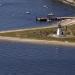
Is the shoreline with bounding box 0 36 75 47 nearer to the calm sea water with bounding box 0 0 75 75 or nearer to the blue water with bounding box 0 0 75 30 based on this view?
the calm sea water with bounding box 0 0 75 75

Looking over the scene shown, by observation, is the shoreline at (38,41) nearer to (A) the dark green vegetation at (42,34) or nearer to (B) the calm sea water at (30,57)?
(A) the dark green vegetation at (42,34)

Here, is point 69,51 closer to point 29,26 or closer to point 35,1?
point 29,26

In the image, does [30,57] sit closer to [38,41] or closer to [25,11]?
[38,41]

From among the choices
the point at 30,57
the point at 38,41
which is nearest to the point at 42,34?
the point at 38,41

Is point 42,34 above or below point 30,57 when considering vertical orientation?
above

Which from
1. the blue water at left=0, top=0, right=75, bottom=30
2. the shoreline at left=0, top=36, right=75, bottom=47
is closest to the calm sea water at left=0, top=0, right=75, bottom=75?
the blue water at left=0, top=0, right=75, bottom=30

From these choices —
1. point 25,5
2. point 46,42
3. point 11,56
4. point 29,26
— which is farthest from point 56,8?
point 11,56

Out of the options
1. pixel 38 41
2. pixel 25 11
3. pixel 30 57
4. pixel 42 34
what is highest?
pixel 25 11

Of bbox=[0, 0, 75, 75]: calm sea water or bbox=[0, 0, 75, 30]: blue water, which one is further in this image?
bbox=[0, 0, 75, 30]: blue water

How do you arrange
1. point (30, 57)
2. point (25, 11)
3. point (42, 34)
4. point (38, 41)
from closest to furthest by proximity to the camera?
point (30, 57) → point (38, 41) → point (42, 34) → point (25, 11)

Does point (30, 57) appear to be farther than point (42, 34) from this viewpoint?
No

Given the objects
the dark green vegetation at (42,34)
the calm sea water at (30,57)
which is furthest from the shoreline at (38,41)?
A: the calm sea water at (30,57)
